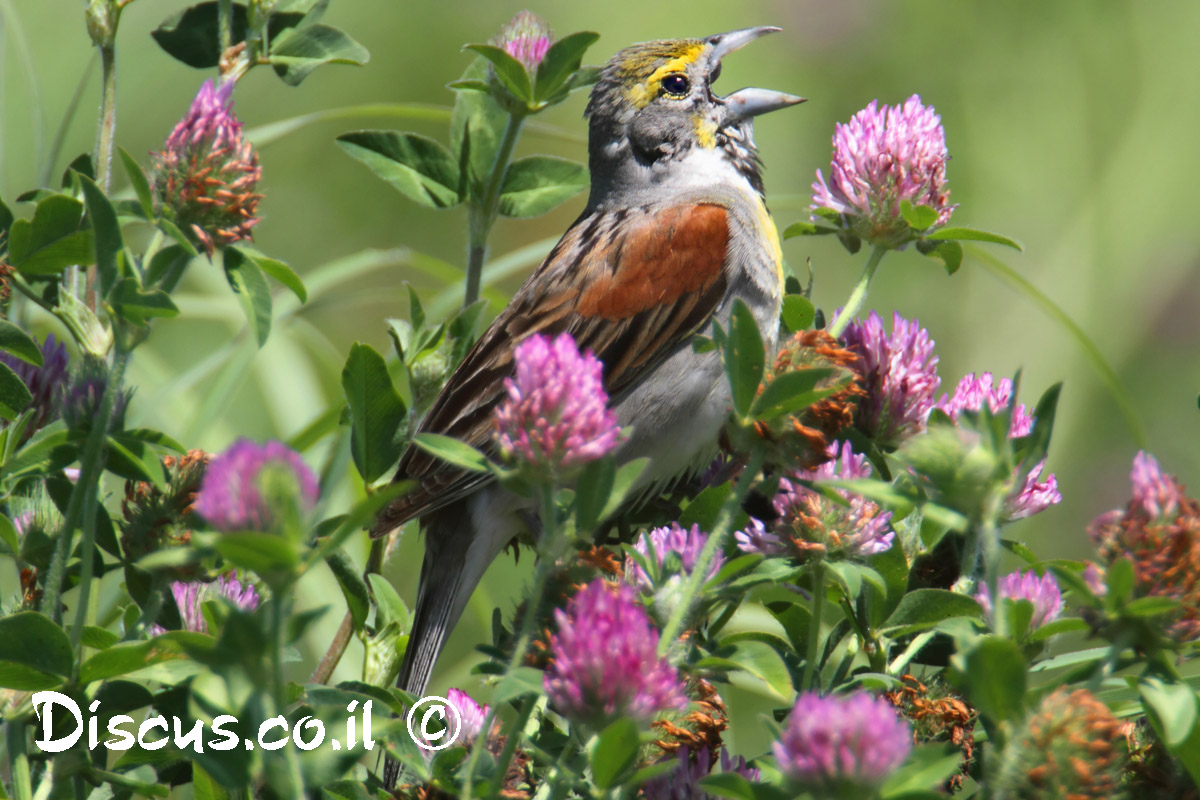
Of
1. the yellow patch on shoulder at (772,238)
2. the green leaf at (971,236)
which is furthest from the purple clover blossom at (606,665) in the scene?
the yellow patch on shoulder at (772,238)

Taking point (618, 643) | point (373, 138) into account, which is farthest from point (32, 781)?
point (373, 138)

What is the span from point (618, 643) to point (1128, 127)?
526 cm

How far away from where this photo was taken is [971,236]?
4.25 ft

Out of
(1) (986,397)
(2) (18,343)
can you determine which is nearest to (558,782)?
(1) (986,397)

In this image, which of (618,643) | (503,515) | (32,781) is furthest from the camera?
(503,515)

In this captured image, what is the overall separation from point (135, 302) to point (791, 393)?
1.80 ft

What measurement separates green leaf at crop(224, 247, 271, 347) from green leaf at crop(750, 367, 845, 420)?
561mm

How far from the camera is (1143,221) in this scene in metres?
5.04

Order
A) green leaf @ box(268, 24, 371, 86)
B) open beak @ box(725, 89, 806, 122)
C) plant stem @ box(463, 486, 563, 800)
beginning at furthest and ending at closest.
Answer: open beak @ box(725, 89, 806, 122) → green leaf @ box(268, 24, 371, 86) → plant stem @ box(463, 486, 563, 800)

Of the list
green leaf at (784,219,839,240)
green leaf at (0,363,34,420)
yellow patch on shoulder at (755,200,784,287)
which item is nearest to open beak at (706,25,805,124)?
yellow patch on shoulder at (755,200,784,287)

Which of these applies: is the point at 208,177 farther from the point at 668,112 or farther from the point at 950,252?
the point at 668,112

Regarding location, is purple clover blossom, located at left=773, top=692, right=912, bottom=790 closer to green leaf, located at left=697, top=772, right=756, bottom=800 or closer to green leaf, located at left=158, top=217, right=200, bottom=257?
green leaf, located at left=697, top=772, right=756, bottom=800

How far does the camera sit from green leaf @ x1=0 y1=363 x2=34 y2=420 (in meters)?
1.19

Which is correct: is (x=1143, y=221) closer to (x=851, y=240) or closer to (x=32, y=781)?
(x=851, y=240)
